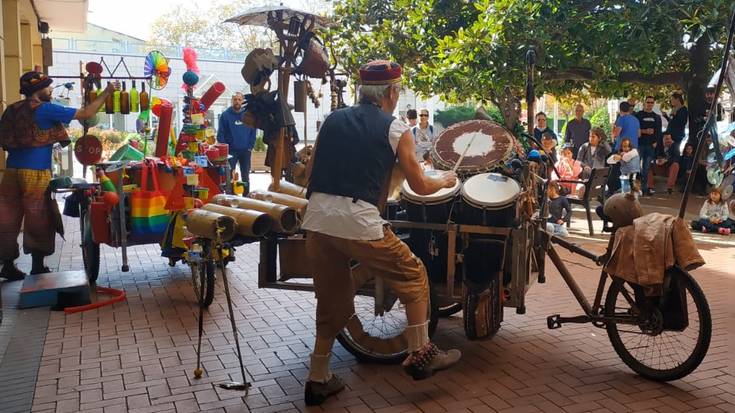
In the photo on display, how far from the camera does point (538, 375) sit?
15.7ft

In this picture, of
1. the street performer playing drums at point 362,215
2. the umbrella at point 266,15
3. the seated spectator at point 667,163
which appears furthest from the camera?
the seated spectator at point 667,163

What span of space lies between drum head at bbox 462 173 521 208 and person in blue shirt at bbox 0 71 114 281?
3.87 m

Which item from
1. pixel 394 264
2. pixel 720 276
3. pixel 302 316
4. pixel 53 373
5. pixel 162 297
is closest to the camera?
pixel 394 264

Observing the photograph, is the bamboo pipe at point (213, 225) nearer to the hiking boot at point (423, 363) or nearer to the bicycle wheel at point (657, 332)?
the hiking boot at point (423, 363)

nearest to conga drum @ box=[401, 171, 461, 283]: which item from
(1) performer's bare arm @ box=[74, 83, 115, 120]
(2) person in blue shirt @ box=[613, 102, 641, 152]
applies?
(1) performer's bare arm @ box=[74, 83, 115, 120]

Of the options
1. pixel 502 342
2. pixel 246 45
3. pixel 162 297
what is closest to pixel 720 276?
pixel 502 342

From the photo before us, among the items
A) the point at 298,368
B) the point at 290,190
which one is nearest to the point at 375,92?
the point at 290,190

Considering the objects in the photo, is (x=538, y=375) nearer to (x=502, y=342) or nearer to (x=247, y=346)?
(x=502, y=342)

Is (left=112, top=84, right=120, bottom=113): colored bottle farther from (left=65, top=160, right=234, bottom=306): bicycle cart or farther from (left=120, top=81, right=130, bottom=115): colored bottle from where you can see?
(left=65, top=160, right=234, bottom=306): bicycle cart

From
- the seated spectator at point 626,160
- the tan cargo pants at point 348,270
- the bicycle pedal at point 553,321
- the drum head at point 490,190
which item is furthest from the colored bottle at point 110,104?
the seated spectator at point 626,160

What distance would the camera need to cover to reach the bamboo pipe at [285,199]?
4992mm

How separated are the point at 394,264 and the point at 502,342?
1.71 meters

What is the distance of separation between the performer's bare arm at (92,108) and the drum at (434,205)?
11.4ft

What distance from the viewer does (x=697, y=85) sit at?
14812 millimetres
